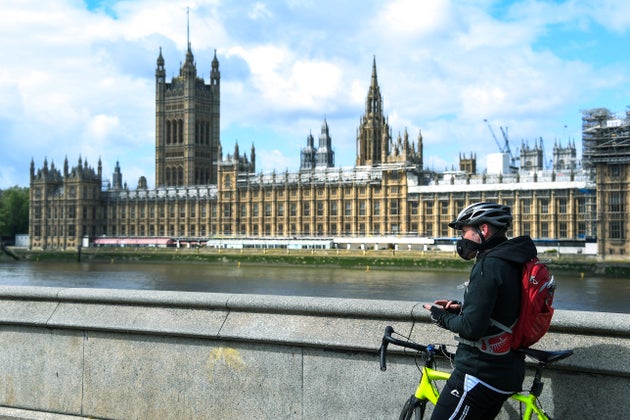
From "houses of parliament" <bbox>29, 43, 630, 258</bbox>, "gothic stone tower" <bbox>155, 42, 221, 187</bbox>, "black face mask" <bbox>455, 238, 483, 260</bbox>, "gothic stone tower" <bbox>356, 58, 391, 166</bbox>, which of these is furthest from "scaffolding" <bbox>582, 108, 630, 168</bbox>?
"gothic stone tower" <bbox>155, 42, 221, 187</bbox>

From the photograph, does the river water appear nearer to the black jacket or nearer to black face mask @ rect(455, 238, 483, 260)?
black face mask @ rect(455, 238, 483, 260)

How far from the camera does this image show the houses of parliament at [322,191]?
7275 centimetres

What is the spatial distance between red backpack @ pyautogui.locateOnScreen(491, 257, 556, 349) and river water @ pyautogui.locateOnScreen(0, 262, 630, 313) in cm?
3485

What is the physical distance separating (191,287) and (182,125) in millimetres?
80318

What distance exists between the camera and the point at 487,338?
447 centimetres

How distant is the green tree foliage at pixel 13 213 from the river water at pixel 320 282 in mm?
56156

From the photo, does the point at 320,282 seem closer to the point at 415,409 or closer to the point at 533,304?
the point at 415,409

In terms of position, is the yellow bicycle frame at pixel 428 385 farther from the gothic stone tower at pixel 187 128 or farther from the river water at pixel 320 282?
the gothic stone tower at pixel 187 128

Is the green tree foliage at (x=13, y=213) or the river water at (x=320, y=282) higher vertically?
the green tree foliage at (x=13, y=213)

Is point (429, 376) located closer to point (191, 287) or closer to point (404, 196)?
point (191, 287)

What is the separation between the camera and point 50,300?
7137 mm

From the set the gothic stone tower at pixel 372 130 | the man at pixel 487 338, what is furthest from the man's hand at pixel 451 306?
the gothic stone tower at pixel 372 130

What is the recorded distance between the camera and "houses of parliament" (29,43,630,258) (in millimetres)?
72750

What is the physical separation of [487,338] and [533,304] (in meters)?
0.33
